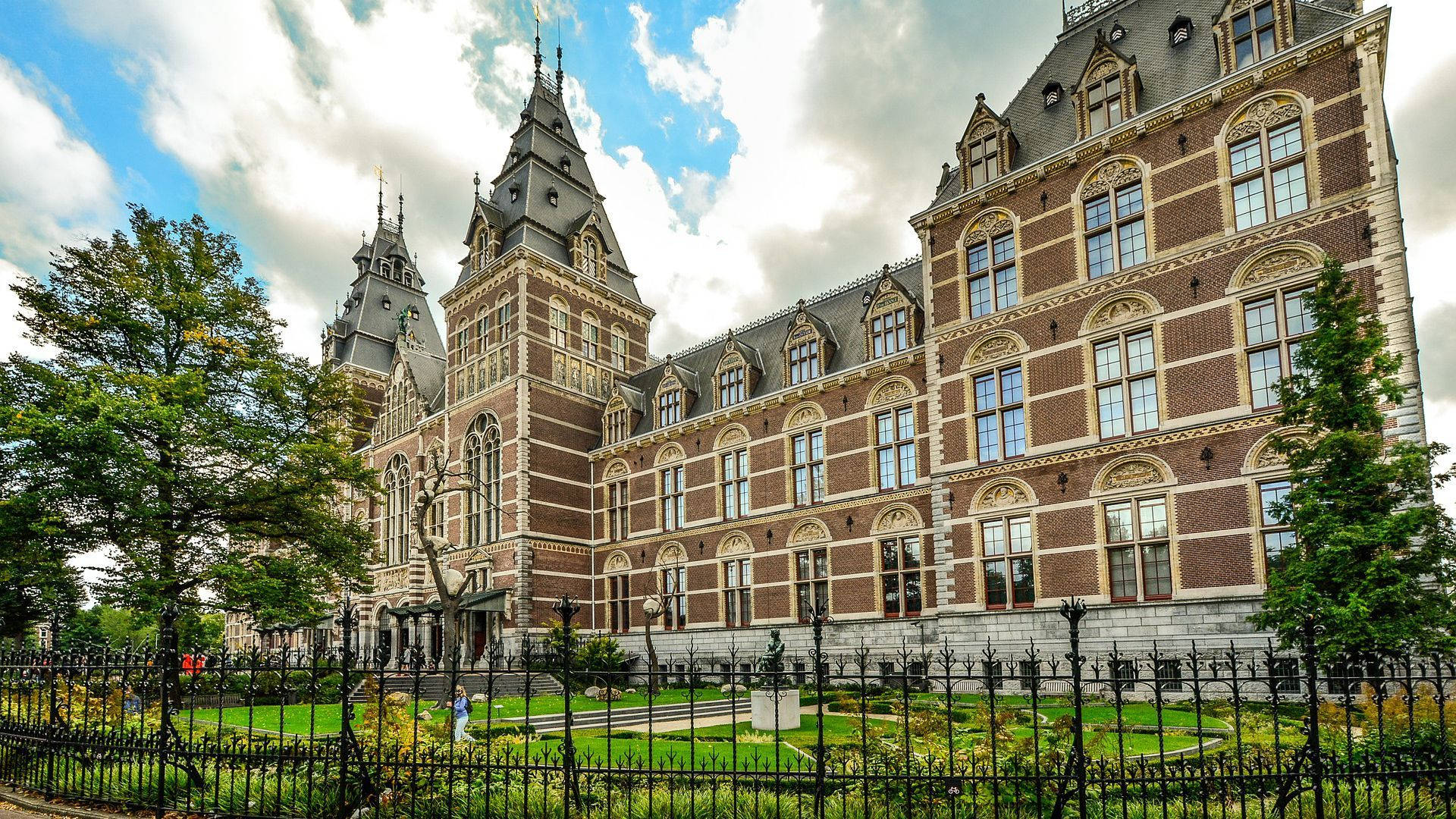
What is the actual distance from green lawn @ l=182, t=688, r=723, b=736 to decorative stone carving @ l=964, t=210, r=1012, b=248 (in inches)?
566

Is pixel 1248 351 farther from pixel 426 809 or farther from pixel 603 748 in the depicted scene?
pixel 426 809

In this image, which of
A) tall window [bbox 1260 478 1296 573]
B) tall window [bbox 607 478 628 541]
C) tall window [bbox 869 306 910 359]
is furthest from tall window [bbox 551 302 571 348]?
tall window [bbox 1260 478 1296 573]

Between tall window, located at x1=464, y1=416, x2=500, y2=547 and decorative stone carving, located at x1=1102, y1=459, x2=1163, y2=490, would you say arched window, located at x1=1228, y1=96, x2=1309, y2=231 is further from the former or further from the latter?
tall window, located at x1=464, y1=416, x2=500, y2=547

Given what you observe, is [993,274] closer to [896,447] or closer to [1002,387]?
[1002,387]

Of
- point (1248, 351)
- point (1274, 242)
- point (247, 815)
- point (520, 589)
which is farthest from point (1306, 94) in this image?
point (520, 589)

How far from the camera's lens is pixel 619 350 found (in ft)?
127

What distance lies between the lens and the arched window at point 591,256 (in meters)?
37.0

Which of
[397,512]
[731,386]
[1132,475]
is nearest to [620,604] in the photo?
[731,386]

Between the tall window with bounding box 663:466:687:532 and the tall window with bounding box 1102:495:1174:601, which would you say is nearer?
the tall window with bounding box 1102:495:1174:601

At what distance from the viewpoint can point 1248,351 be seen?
18141 mm

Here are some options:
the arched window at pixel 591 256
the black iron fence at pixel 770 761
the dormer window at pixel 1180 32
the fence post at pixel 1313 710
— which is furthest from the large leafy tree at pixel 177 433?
the dormer window at pixel 1180 32

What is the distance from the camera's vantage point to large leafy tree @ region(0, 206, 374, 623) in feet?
58.1

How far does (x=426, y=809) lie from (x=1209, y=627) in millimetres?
16336

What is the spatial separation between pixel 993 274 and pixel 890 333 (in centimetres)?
456
